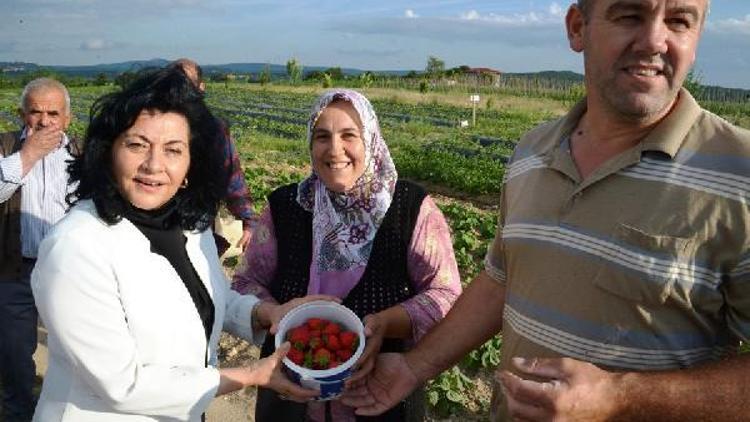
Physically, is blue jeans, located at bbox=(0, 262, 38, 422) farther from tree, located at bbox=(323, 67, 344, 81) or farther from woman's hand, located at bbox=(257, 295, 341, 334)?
tree, located at bbox=(323, 67, 344, 81)

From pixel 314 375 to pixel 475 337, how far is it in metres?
0.63

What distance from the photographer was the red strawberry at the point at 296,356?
2.08m

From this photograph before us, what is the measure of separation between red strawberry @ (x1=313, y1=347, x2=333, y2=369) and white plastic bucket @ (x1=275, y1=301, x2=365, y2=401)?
40 millimetres

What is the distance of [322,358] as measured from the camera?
80.0 inches

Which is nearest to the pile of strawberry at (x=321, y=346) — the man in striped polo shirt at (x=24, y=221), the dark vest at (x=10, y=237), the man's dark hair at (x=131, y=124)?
the man's dark hair at (x=131, y=124)

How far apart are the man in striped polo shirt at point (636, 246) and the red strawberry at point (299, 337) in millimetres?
777

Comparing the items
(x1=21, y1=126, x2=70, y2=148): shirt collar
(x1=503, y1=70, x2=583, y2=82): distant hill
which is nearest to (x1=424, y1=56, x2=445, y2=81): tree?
(x1=503, y1=70, x2=583, y2=82): distant hill

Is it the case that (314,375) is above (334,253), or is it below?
below

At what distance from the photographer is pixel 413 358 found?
7.41ft

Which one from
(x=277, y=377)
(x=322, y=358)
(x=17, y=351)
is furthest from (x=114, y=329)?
(x=17, y=351)

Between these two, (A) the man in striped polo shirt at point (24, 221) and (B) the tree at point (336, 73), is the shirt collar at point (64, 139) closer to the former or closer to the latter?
(A) the man in striped polo shirt at point (24, 221)

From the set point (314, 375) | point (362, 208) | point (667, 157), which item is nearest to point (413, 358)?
point (314, 375)

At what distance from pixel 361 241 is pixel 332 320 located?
382 millimetres

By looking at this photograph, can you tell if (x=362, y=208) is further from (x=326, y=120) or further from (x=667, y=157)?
(x=667, y=157)
